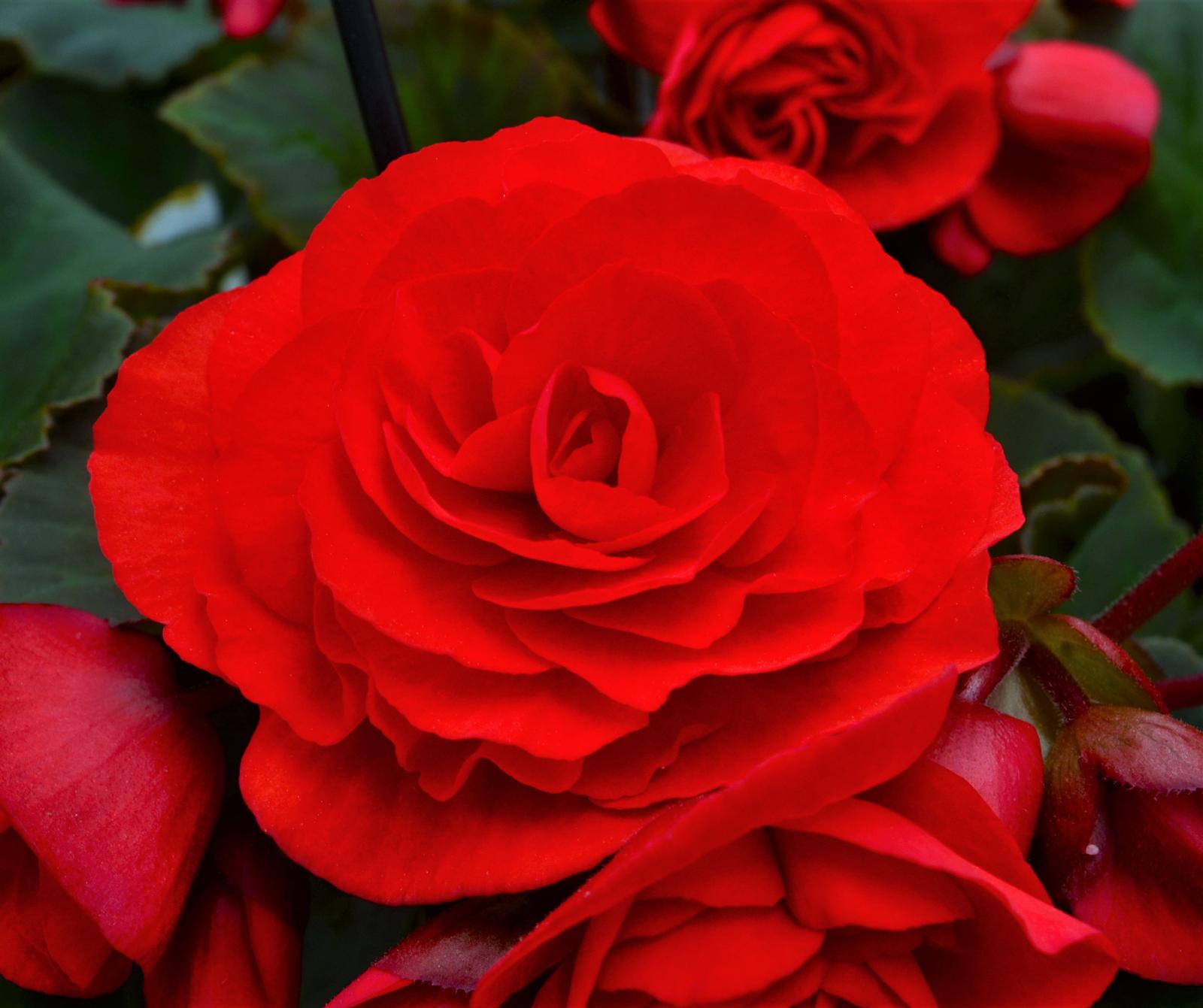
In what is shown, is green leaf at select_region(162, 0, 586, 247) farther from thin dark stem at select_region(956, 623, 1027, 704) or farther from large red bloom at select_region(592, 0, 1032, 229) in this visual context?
thin dark stem at select_region(956, 623, 1027, 704)

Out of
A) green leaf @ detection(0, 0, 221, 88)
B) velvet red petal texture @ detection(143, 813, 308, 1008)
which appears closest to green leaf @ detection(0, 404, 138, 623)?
velvet red petal texture @ detection(143, 813, 308, 1008)

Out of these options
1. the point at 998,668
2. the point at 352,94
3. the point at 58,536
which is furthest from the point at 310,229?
the point at 998,668

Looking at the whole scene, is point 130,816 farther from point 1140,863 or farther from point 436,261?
point 1140,863

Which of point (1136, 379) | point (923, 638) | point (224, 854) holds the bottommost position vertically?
point (1136, 379)

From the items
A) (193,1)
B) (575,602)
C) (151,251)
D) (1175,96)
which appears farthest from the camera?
(193,1)

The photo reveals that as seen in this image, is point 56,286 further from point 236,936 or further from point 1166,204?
point 1166,204

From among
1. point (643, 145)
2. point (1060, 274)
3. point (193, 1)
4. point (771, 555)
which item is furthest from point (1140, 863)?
point (193, 1)

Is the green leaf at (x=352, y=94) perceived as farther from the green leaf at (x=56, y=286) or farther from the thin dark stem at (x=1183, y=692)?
the thin dark stem at (x=1183, y=692)

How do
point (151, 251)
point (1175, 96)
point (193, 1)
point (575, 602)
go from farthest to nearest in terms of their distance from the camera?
point (193, 1), point (1175, 96), point (151, 251), point (575, 602)
